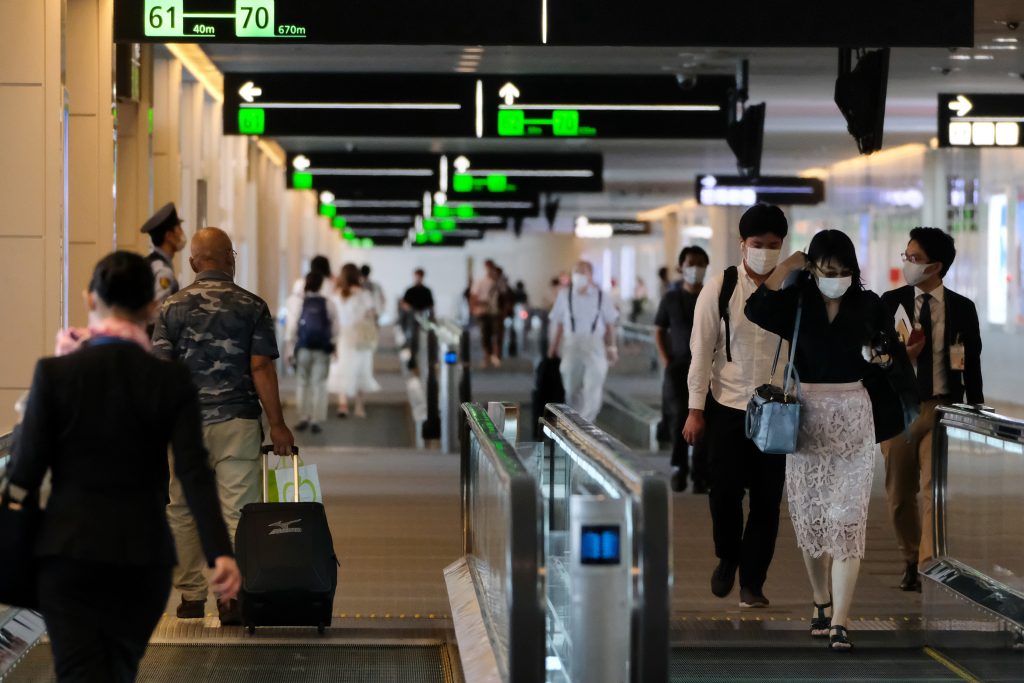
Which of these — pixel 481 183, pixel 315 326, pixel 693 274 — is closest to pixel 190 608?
pixel 693 274

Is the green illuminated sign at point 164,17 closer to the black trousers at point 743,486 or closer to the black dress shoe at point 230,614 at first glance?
the black dress shoe at point 230,614

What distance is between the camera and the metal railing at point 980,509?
5.97m

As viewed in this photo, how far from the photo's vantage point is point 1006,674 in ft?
19.5

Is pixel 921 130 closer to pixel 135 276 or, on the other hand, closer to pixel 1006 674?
pixel 1006 674

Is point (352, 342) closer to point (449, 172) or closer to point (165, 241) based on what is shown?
point (449, 172)

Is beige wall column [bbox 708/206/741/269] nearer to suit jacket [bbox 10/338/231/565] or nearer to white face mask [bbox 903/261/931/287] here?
white face mask [bbox 903/261/931/287]

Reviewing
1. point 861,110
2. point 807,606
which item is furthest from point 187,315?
point 861,110

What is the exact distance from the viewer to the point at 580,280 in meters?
15.6

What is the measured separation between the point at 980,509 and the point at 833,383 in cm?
99

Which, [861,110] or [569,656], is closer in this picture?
[569,656]

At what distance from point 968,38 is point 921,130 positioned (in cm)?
1504

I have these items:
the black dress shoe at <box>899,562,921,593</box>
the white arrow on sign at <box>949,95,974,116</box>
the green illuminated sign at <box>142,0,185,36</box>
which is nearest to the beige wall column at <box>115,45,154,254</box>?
the green illuminated sign at <box>142,0,185,36</box>

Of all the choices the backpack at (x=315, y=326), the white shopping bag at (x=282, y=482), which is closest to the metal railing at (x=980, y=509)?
the white shopping bag at (x=282, y=482)

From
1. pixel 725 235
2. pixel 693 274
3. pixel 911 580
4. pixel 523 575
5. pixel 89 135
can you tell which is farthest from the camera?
pixel 725 235
